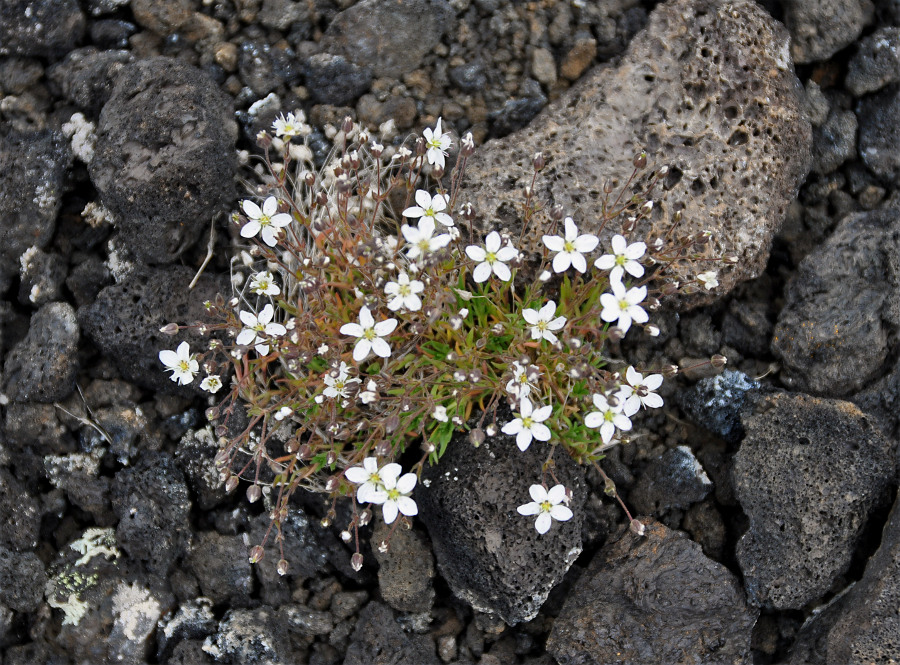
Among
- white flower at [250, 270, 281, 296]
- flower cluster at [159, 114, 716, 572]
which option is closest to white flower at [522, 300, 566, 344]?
flower cluster at [159, 114, 716, 572]

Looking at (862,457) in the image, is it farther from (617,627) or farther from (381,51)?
(381,51)

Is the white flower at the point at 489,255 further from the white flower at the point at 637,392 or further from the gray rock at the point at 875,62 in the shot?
the gray rock at the point at 875,62

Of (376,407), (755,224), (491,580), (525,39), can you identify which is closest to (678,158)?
(755,224)

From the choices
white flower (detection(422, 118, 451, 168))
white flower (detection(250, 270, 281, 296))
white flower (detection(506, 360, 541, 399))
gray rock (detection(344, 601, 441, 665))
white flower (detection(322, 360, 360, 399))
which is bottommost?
gray rock (detection(344, 601, 441, 665))

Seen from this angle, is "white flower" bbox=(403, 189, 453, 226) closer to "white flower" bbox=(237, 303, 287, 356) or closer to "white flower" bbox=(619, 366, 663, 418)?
"white flower" bbox=(237, 303, 287, 356)

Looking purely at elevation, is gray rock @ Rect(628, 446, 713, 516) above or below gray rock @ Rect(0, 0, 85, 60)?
below
